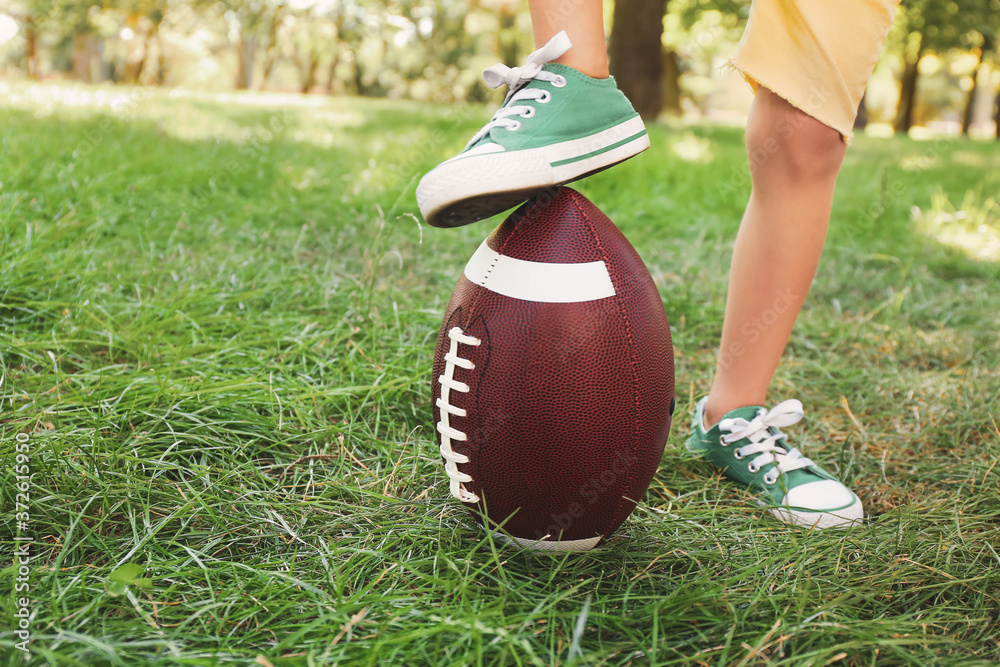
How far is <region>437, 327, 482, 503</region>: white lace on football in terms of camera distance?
4.82 ft

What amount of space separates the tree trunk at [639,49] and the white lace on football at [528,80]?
8904mm

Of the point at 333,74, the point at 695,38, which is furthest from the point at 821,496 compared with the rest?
the point at 333,74

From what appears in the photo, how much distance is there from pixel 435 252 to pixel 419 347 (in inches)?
56.6

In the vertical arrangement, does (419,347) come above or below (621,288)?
below

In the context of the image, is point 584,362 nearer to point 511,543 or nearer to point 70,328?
point 511,543

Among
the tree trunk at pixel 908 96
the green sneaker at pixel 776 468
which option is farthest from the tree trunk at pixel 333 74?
the green sneaker at pixel 776 468

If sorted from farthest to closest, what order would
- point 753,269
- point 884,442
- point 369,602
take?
point 884,442, point 753,269, point 369,602

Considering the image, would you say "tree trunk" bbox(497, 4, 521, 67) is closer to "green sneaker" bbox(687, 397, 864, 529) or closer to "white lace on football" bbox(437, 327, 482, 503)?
"green sneaker" bbox(687, 397, 864, 529)

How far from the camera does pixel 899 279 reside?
3822 mm

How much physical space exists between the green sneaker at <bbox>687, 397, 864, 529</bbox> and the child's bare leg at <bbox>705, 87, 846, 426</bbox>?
0.21 ft

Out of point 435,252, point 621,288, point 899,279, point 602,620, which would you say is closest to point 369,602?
point 602,620

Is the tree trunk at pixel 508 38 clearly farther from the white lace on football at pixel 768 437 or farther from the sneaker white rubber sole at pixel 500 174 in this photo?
the sneaker white rubber sole at pixel 500 174

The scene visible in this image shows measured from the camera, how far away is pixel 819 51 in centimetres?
164

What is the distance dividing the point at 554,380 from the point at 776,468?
815 millimetres
